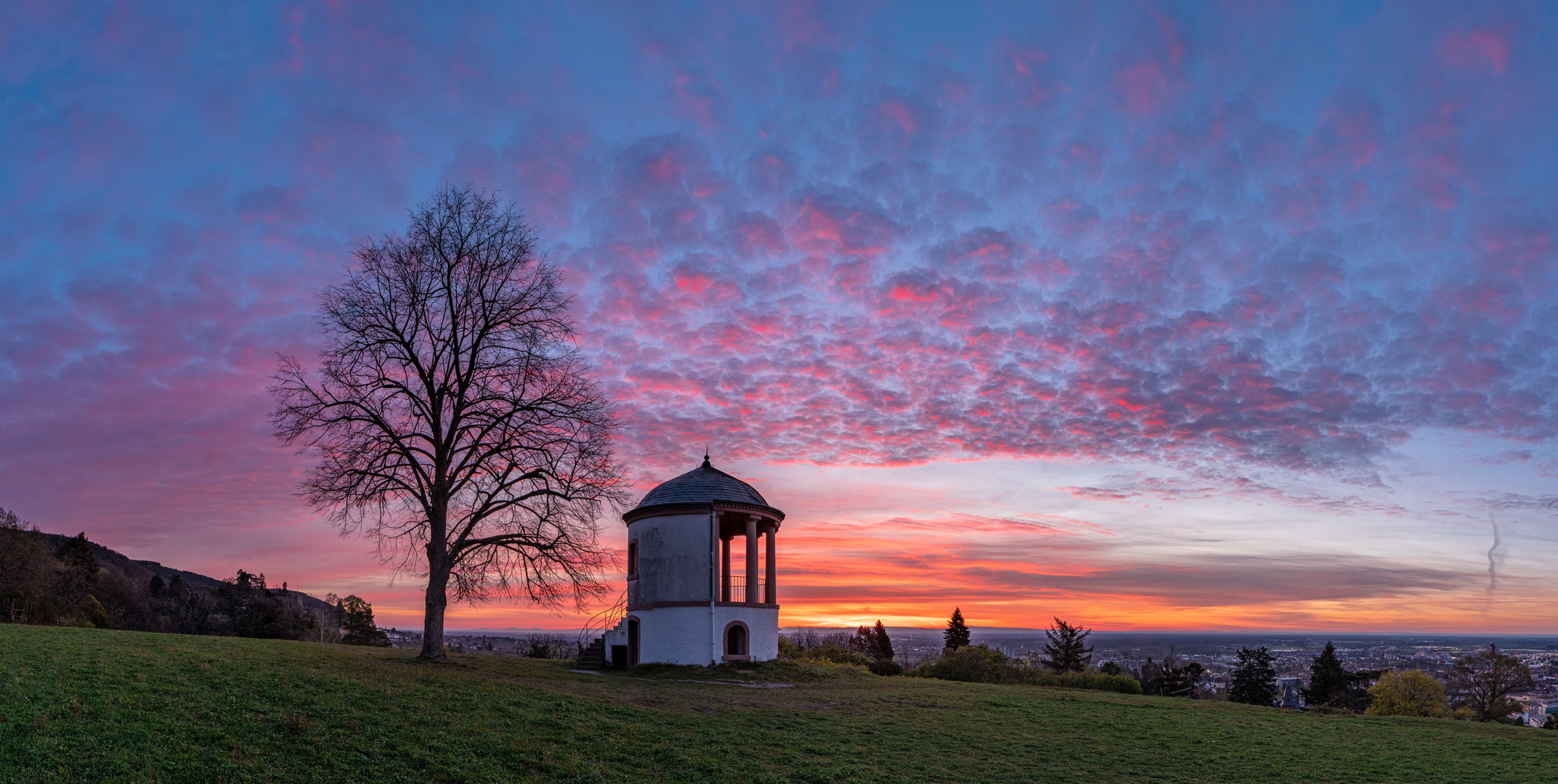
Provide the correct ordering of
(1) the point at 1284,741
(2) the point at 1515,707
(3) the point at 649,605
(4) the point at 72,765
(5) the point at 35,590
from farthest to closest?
(2) the point at 1515,707 < (5) the point at 35,590 < (3) the point at 649,605 < (1) the point at 1284,741 < (4) the point at 72,765

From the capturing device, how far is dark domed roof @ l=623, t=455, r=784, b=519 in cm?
3020

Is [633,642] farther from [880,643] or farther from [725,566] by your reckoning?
[880,643]

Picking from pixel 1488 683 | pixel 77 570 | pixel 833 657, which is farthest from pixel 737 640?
pixel 77 570

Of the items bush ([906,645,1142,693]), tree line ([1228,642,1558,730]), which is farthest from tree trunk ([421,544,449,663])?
tree line ([1228,642,1558,730])

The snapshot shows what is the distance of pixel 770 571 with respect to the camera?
31875mm

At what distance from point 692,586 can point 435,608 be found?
9.64m

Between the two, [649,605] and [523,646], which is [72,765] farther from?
[523,646]

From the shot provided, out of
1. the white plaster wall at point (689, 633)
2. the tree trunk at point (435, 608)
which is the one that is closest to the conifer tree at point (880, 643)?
the white plaster wall at point (689, 633)

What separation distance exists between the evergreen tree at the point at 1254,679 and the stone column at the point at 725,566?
128ft

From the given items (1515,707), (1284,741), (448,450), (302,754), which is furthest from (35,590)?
(1515,707)

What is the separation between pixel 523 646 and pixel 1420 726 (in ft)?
126

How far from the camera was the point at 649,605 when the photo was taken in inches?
1163

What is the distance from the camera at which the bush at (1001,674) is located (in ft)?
104

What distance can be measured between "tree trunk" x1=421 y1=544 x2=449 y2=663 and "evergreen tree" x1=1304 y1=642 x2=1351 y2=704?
2153 inches
